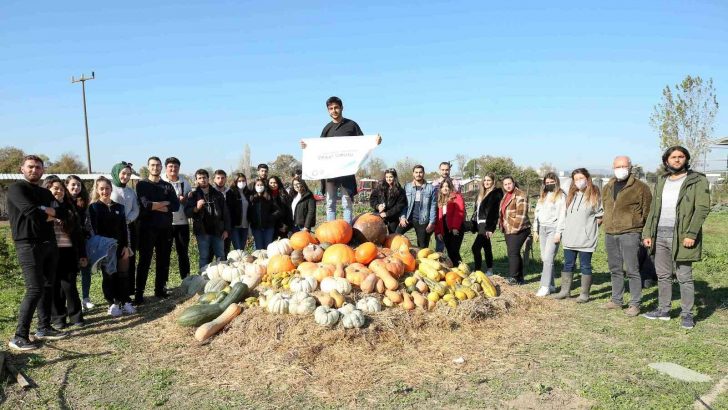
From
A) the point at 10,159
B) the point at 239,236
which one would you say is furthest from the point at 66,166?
the point at 239,236

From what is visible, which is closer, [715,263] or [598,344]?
[598,344]

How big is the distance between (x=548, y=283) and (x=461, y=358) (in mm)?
3435

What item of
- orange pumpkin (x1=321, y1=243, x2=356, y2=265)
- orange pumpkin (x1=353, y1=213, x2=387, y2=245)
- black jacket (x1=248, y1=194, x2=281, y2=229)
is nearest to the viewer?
orange pumpkin (x1=321, y1=243, x2=356, y2=265)

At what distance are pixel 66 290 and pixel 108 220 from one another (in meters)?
1.06

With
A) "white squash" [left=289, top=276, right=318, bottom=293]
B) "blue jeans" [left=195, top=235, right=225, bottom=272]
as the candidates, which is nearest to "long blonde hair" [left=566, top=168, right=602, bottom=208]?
"white squash" [left=289, top=276, right=318, bottom=293]

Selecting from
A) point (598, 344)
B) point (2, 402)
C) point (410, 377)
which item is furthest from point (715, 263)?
point (2, 402)

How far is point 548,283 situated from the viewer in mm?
7645

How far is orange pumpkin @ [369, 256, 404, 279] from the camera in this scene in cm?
641

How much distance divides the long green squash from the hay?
0.15m

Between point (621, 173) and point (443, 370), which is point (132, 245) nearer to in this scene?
point (443, 370)

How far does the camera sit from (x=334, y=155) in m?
7.35

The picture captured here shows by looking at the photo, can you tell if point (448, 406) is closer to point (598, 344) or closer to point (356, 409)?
point (356, 409)

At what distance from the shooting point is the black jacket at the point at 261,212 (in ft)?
28.7

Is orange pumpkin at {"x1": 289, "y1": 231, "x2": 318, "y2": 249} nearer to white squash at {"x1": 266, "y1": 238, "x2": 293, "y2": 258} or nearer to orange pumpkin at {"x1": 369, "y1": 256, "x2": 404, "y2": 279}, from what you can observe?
white squash at {"x1": 266, "y1": 238, "x2": 293, "y2": 258}
